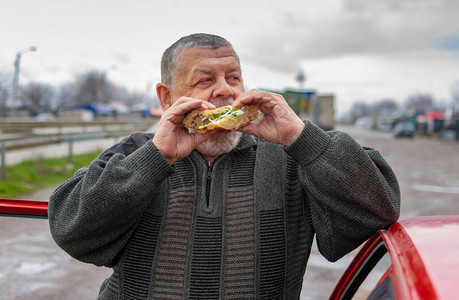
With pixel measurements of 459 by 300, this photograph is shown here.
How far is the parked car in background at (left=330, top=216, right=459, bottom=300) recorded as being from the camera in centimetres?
101

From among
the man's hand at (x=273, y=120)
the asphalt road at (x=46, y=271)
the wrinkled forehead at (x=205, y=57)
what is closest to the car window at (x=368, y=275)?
the man's hand at (x=273, y=120)

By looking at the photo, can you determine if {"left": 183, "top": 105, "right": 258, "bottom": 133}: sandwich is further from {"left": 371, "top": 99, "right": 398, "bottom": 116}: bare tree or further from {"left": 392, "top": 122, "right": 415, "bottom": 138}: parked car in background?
{"left": 371, "top": 99, "right": 398, "bottom": 116}: bare tree

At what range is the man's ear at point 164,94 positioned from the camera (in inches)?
92.5

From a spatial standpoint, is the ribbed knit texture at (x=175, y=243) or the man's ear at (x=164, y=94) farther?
the man's ear at (x=164, y=94)

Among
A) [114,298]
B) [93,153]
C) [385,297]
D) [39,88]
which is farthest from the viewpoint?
[39,88]

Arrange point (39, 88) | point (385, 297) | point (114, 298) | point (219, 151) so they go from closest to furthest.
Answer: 1. point (385, 297)
2. point (114, 298)
3. point (219, 151)
4. point (39, 88)

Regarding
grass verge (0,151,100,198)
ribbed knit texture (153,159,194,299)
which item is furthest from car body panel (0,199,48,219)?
grass verge (0,151,100,198)

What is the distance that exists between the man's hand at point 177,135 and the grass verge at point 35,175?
6.57 m

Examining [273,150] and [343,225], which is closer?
[343,225]

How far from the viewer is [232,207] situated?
74.9 inches

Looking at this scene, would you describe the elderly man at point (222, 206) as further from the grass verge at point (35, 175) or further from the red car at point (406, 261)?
the grass verge at point (35, 175)

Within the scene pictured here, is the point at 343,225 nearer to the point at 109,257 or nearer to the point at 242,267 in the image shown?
the point at 242,267

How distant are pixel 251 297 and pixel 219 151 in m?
0.73

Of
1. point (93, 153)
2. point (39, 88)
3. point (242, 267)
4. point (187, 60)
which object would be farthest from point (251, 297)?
point (39, 88)
